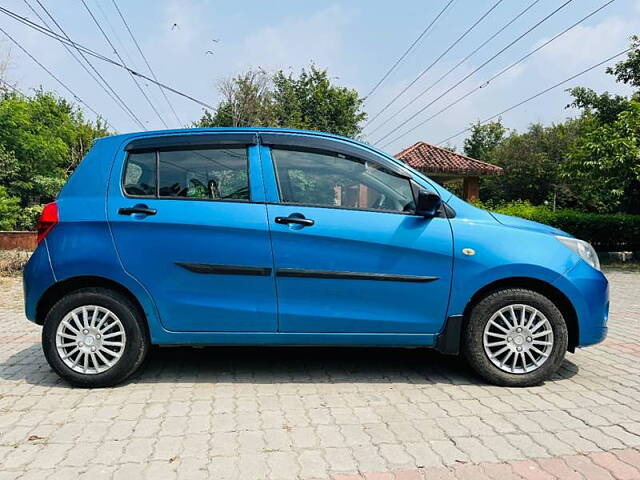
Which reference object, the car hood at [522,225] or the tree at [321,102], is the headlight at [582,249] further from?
the tree at [321,102]

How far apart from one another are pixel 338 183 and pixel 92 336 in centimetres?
214

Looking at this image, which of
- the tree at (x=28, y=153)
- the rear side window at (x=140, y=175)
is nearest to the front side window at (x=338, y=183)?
the rear side window at (x=140, y=175)

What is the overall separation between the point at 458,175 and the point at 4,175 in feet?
57.4

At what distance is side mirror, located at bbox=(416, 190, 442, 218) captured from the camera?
341cm

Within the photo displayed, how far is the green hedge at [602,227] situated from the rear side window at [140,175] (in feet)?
44.1

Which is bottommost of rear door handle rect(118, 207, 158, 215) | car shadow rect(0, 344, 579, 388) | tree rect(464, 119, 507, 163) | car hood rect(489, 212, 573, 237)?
car shadow rect(0, 344, 579, 388)

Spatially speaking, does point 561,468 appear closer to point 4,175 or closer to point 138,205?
point 138,205

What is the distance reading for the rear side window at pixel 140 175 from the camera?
355 cm

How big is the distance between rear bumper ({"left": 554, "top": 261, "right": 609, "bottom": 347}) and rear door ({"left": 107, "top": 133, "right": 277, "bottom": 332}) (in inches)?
86.1

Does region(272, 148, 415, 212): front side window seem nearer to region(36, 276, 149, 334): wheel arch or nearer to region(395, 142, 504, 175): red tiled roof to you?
region(36, 276, 149, 334): wheel arch

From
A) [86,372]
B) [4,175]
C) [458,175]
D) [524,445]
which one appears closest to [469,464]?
[524,445]

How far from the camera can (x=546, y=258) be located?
3.47 m

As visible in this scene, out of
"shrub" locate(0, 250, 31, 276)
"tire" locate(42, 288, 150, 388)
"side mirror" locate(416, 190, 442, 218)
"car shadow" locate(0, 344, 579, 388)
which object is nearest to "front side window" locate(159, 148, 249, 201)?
"tire" locate(42, 288, 150, 388)

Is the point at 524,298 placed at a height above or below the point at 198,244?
below
